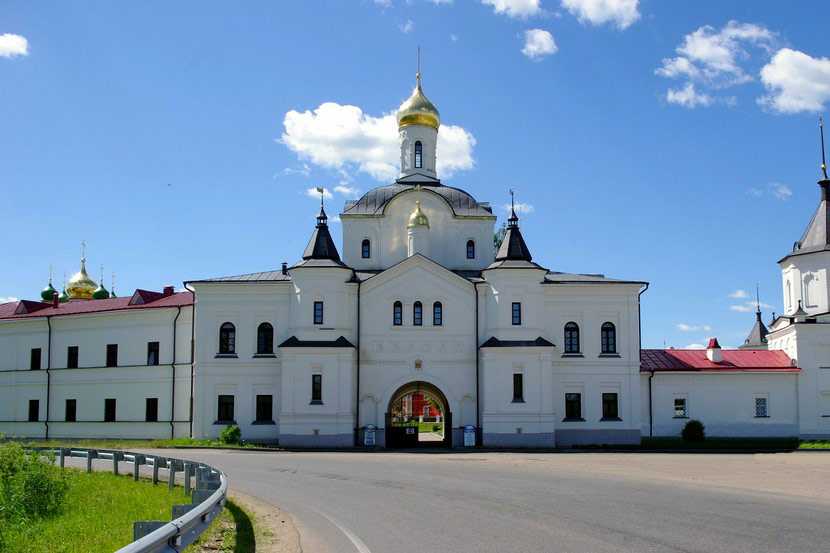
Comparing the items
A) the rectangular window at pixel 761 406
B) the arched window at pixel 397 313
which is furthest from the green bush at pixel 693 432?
the arched window at pixel 397 313

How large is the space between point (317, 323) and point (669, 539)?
94.7ft

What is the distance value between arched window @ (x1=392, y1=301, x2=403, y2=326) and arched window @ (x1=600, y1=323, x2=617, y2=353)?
934 cm

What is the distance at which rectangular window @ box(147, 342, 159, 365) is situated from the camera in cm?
4450

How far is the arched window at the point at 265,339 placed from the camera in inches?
1625

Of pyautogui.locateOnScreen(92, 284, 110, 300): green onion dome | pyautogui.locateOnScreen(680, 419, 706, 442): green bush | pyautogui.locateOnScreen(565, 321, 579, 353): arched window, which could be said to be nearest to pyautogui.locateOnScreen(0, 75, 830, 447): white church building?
pyautogui.locateOnScreen(565, 321, 579, 353): arched window

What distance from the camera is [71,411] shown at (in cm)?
4641

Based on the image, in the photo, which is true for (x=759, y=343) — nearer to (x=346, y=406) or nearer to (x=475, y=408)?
(x=475, y=408)

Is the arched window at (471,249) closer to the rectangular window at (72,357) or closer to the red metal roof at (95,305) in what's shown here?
the red metal roof at (95,305)

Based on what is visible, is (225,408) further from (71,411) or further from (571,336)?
(571,336)

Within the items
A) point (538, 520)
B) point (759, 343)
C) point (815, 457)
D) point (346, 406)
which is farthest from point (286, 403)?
point (759, 343)

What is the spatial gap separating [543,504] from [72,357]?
3693 cm

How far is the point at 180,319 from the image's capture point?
144 ft

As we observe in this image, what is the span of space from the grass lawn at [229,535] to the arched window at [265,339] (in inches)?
1018

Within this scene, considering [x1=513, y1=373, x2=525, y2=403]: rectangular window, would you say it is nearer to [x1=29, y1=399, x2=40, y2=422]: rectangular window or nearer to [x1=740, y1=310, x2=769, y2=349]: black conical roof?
[x1=29, y1=399, x2=40, y2=422]: rectangular window
